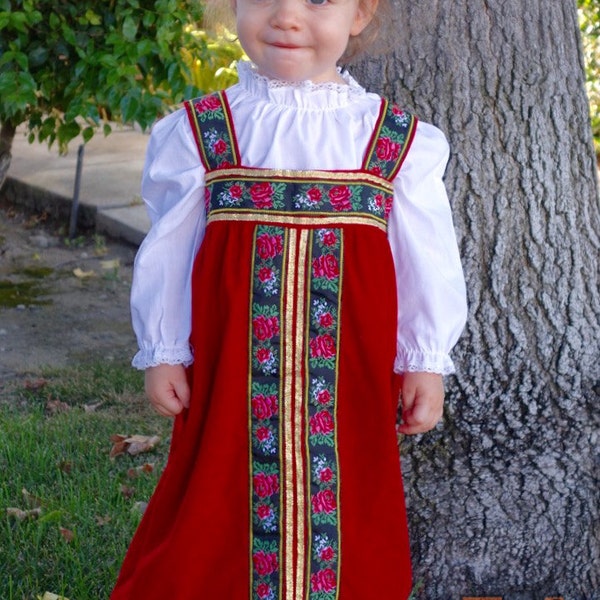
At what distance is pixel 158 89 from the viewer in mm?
5461

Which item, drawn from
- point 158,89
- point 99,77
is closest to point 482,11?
point 99,77

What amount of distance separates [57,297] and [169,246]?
12.1ft

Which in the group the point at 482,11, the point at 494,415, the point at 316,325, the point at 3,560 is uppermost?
the point at 482,11

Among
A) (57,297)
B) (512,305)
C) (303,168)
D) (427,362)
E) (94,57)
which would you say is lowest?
(57,297)

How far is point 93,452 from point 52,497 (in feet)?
1.26

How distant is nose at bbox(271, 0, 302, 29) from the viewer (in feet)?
7.83

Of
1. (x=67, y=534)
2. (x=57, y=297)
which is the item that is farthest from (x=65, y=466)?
(x=57, y=297)

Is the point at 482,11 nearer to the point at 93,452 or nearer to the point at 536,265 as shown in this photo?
the point at 536,265

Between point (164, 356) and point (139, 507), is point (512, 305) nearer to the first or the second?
point (164, 356)

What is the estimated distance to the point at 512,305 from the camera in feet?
9.87

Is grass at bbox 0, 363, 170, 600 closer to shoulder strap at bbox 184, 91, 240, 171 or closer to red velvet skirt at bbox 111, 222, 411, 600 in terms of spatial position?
red velvet skirt at bbox 111, 222, 411, 600

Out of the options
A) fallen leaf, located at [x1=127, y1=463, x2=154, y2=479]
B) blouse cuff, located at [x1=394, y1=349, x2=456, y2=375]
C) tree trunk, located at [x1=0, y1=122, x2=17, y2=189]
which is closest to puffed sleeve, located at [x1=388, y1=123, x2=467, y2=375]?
blouse cuff, located at [x1=394, y1=349, x2=456, y2=375]

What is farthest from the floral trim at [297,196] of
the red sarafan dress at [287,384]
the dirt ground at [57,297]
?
the dirt ground at [57,297]

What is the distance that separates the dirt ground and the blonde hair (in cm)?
255
